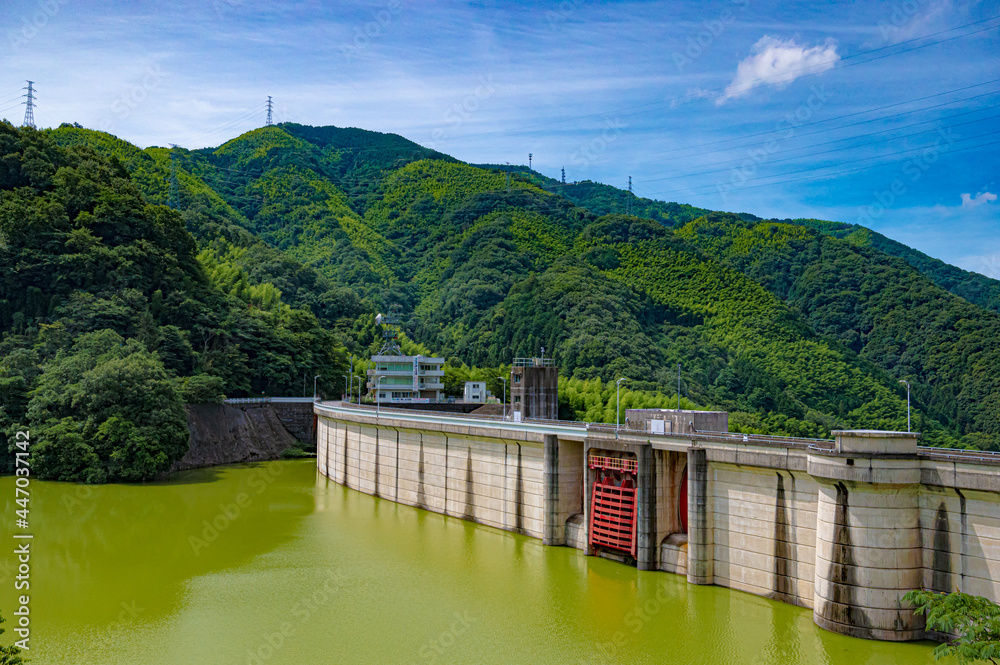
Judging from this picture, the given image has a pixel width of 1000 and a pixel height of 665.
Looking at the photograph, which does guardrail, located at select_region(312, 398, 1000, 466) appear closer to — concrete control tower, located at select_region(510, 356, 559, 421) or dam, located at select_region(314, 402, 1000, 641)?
dam, located at select_region(314, 402, 1000, 641)

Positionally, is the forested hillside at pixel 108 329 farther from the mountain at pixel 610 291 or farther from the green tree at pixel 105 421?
the mountain at pixel 610 291

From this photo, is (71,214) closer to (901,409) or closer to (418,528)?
(418,528)

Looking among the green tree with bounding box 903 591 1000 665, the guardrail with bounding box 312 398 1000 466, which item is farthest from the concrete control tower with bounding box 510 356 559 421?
the green tree with bounding box 903 591 1000 665

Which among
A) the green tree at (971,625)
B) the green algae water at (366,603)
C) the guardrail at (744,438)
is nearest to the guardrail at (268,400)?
the green algae water at (366,603)

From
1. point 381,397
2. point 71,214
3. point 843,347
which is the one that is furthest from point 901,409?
point 71,214

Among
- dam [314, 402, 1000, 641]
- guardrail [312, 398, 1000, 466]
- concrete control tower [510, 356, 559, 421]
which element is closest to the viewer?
dam [314, 402, 1000, 641]

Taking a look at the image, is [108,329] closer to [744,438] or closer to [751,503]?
[744,438]
